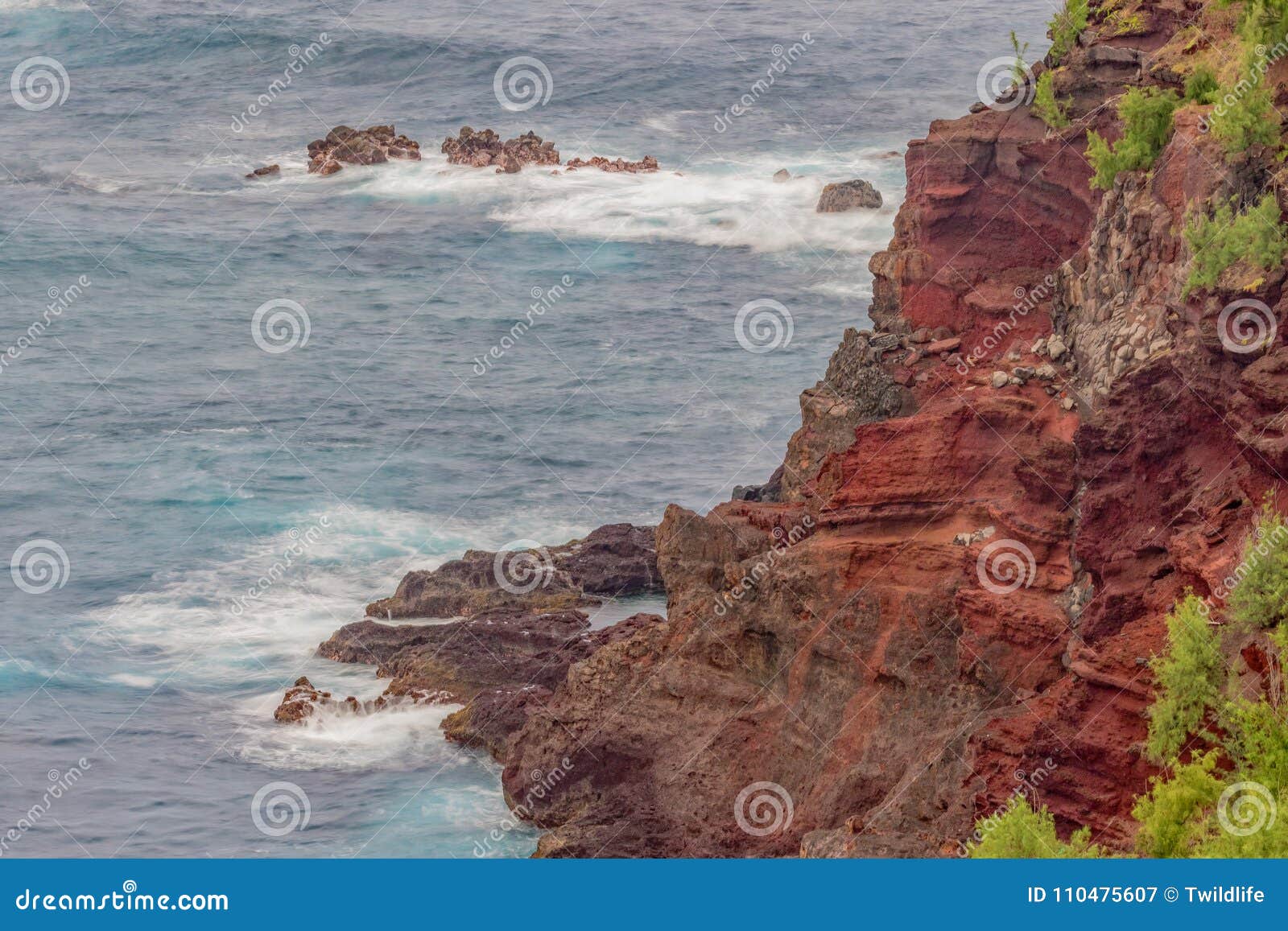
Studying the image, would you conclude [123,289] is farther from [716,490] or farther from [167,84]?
[716,490]

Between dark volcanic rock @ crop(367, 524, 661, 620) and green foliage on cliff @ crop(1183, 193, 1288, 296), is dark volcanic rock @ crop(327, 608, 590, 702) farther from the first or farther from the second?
green foliage on cliff @ crop(1183, 193, 1288, 296)

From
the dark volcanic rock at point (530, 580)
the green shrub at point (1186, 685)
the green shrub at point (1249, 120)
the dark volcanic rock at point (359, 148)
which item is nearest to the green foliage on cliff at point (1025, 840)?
the green shrub at point (1186, 685)

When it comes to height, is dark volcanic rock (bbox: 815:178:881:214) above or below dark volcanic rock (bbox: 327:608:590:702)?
above

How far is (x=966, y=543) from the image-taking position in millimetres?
29641

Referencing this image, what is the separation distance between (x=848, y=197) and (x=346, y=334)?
22.3m

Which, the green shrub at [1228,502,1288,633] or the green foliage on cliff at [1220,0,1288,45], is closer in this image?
the green shrub at [1228,502,1288,633]

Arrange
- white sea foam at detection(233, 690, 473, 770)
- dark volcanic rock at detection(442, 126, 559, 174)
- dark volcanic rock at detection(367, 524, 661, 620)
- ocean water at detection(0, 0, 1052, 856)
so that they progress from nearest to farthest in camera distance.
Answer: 1. white sea foam at detection(233, 690, 473, 770)
2. ocean water at detection(0, 0, 1052, 856)
3. dark volcanic rock at detection(367, 524, 661, 620)
4. dark volcanic rock at detection(442, 126, 559, 174)

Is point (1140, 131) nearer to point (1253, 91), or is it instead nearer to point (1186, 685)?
point (1253, 91)

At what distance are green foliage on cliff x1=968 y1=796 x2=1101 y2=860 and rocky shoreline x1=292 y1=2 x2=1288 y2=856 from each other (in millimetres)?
1364

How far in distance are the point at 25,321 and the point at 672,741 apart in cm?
4722

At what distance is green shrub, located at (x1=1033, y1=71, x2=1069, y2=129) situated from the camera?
3409cm

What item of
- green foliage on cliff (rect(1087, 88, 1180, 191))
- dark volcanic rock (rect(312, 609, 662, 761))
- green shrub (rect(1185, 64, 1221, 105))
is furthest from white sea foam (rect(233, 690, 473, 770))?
green shrub (rect(1185, 64, 1221, 105))

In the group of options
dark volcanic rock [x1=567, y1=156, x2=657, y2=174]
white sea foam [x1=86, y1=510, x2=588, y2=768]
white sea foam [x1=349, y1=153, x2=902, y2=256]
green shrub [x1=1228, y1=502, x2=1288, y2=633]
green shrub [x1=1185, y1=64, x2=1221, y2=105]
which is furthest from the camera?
dark volcanic rock [x1=567, y1=156, x2=657, y2=174]

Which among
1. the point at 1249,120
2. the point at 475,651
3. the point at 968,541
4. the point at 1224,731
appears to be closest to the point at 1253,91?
the point at 1249,120
